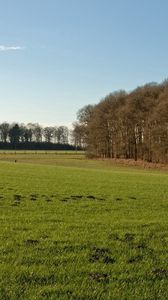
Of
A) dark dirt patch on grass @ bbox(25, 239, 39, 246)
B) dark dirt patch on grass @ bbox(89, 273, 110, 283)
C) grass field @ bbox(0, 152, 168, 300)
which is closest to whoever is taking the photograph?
grass field @ bbox(0, 152, 168, 300)

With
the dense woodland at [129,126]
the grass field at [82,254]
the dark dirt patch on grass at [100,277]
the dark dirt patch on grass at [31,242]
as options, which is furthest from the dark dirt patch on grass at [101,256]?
the dense woodland at [129,126]

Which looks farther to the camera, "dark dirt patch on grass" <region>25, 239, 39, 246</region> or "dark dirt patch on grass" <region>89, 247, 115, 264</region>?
"dark dirt patch on grass" <region>25, 239, 39, 246</region>

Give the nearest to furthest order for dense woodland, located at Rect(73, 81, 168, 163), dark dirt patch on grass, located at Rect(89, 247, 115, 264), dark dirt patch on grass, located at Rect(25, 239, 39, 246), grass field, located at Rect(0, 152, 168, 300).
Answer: grass field, located at Rect(0, 152, 168, 300) → dark dirt patch on grass, located at Rect(89, 247, 115, 264) → dark dirt patch on grass, located at Rect(25, 239, 39, 246) → dense woodland, located at Rect(73, 81, 168, 163)

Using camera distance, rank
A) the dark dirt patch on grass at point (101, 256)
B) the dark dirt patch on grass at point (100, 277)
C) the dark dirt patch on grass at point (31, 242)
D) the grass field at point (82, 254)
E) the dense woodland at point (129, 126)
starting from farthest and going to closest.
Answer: the dense woodland at point (129, 126)
the dark dirt patch on grass at point (31, 242)
the dark dirt patch on grass at point (101, 256)
the dark dirt patch on grass at point (100, 277)
the grass field at point (82, 254)

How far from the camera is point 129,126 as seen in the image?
104 metres

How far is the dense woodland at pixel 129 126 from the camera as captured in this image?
85500mm

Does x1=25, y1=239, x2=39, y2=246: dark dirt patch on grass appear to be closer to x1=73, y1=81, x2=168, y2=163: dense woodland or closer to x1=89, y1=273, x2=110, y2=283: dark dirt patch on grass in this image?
x1=89, y1=273, x2=110, y2=283: dark dirt patch on grass

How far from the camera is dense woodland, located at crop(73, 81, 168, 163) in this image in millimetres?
85500

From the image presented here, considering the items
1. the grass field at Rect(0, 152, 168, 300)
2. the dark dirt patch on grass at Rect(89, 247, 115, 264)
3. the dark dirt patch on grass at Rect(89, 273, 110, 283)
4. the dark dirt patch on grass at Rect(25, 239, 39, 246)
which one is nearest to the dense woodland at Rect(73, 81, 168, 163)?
the grass field at Rect(0, 152, 168, 300)

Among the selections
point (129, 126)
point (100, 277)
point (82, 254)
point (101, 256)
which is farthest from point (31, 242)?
point (129, 126)

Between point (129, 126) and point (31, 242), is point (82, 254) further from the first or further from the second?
point (129, 126)

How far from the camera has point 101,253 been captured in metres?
10.7

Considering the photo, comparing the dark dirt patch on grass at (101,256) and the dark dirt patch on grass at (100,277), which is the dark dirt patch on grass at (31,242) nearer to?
the dark dirt patch on grass at (101,256)

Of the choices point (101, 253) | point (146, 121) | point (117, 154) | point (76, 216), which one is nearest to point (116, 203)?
point (76, 216)
